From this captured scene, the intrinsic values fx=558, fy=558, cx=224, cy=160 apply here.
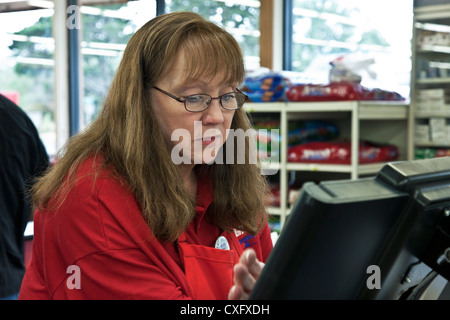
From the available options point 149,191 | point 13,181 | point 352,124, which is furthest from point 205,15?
point 149,191

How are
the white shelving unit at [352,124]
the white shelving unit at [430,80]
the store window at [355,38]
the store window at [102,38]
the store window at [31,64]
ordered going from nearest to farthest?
the white shelving unit at [352,124] < the white shelving unit at [430,80] < the store window at [355,38] < the store window at [102,38] < the store window at [31,64]

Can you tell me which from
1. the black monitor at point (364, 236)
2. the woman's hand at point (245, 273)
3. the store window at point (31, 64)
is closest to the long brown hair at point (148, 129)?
the woman's hand at point (245, 273)

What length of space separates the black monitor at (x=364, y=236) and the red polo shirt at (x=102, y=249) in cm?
41

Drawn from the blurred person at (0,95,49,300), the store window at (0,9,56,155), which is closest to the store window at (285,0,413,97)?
the blurred person at (0,95,49,300)

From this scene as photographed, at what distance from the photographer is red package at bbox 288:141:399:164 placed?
3.51 metres

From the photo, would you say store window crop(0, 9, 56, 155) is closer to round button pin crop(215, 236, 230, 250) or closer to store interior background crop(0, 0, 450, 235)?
store interior background crop(0, 0, 450, 235)

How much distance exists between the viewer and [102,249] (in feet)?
3.32

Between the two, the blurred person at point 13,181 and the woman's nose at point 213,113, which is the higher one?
the woman's nose at point 213,113

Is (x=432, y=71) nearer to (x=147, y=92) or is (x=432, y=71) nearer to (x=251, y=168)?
(x=251, y=168)

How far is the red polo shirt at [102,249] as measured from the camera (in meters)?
1.00

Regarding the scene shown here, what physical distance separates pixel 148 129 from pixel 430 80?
300 cm

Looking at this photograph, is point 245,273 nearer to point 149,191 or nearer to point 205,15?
point 149,191

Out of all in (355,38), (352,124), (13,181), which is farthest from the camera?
(355,38)

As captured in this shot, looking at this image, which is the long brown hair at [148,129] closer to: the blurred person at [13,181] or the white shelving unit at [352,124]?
the blurred person at [13,181]
